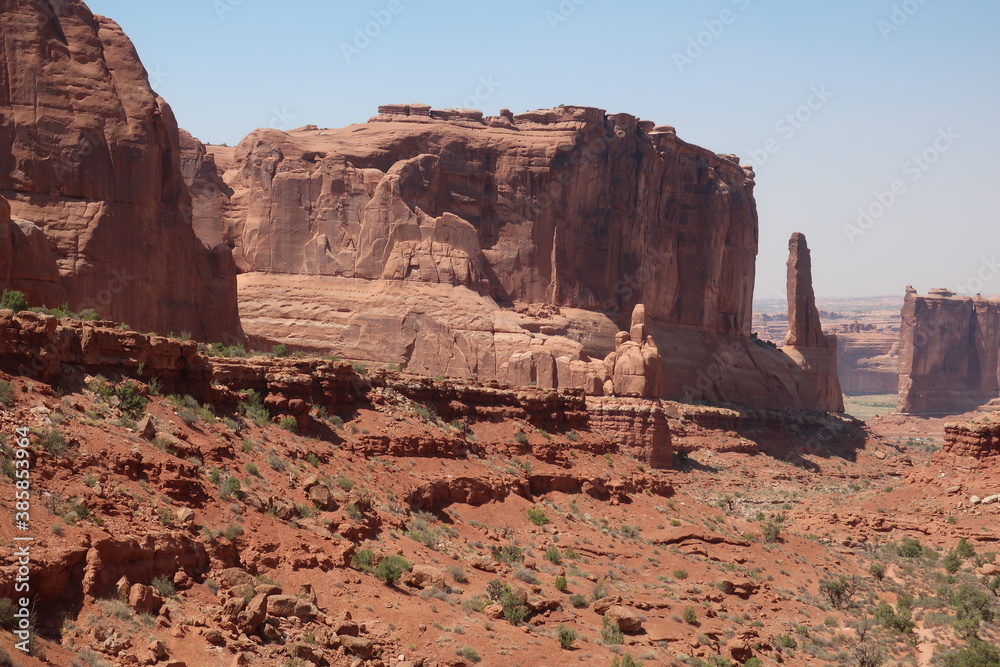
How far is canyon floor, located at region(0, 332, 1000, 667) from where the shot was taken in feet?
53.5

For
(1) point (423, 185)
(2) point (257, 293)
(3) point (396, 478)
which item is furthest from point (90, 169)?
(1) point (423, 185)

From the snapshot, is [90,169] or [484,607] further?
[90,169]

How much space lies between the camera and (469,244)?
6825 centimetres

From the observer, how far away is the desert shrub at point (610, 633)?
24.2m

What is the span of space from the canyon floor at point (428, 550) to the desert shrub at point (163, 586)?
0.03 meters

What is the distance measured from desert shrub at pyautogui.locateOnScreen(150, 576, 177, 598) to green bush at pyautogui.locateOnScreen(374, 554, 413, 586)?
546 centimetres

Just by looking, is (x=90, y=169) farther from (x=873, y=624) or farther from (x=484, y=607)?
(x=873, y=624)

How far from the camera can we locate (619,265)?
242 ft

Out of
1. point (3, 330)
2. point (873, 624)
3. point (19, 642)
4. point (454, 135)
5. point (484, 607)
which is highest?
point (454, 135)

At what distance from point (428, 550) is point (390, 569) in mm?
3219

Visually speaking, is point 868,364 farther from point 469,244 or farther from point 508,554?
point 508,554

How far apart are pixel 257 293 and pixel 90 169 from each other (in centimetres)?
2973

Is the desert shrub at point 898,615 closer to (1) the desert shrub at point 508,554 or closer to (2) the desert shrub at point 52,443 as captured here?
(1) the desert shrub at point 508,554

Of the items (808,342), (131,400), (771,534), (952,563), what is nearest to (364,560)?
(131,400)
